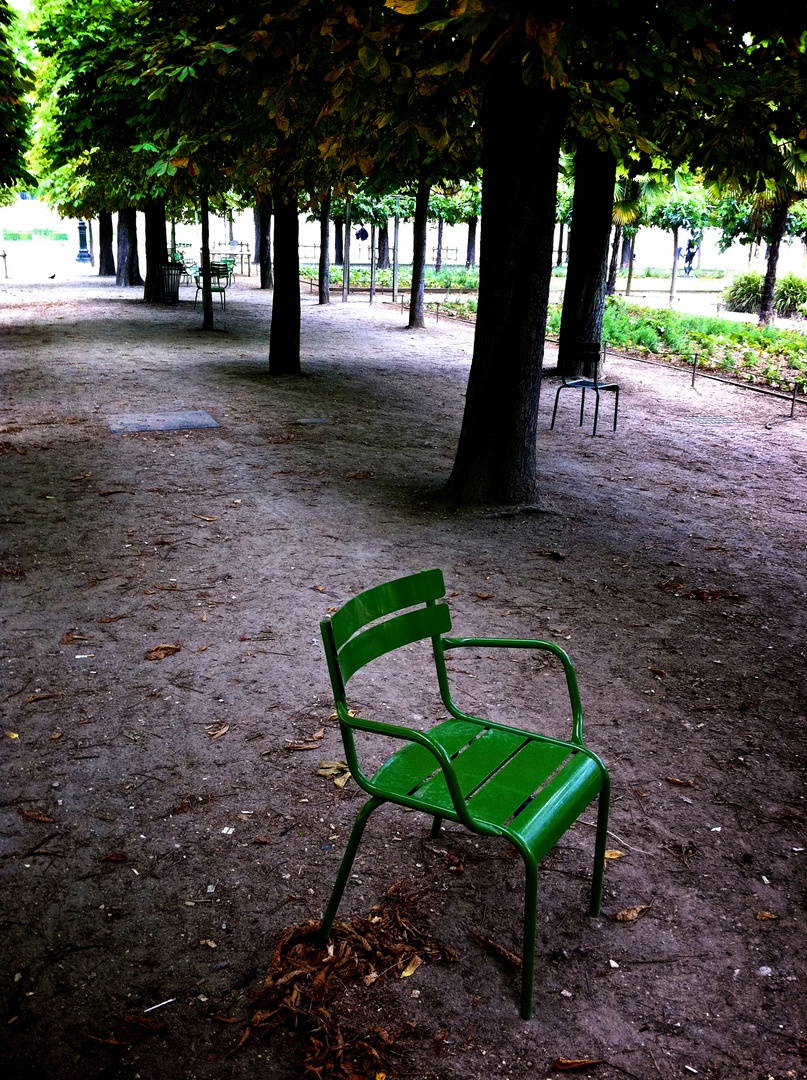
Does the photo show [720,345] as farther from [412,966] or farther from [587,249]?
[412,966]

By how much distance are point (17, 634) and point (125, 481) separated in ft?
10.8

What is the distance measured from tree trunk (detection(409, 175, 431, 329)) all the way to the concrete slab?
30.0 ft

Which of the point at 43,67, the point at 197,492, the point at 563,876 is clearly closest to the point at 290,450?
the point at 197,492

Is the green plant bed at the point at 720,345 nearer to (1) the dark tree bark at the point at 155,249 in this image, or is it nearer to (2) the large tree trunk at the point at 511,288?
(2) the large tree trunk at the point at 511,288

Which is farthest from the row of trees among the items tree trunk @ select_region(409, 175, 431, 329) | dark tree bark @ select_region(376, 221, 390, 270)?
dark tree bark @ select_region(376, 221, 390, 270)

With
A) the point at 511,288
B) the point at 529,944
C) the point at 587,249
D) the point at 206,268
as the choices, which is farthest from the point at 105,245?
the point at 529,944

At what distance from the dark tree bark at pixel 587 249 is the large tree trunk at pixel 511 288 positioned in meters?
5.98

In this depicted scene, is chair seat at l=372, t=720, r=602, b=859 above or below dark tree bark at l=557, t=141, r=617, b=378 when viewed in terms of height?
below

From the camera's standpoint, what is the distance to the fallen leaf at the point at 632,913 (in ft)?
9.77

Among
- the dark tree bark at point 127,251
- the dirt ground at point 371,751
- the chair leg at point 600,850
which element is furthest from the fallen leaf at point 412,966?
the dark tree bark at point 127,251

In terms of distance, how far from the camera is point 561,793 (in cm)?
271

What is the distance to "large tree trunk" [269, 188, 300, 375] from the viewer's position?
13.2 metres

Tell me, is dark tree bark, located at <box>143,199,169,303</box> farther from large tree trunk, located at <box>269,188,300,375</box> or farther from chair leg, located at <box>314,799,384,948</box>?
chair leg, located at <box>314,799,384,948</box>

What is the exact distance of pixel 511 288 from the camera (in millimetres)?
6902
